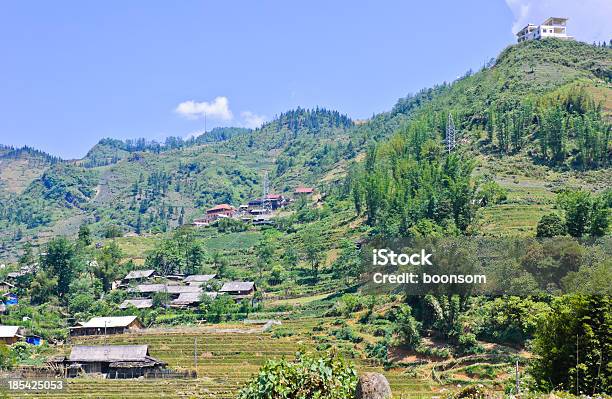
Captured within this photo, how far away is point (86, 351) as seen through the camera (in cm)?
3609

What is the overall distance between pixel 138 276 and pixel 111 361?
22.8 meters

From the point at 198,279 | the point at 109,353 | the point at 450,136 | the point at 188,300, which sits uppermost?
the point at 450,136

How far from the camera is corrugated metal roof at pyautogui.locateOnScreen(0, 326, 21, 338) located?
138ft

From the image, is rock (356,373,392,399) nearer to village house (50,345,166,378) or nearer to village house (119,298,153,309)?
village house (50,345,166,378)

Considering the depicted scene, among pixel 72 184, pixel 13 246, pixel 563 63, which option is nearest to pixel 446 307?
pixel 563 63

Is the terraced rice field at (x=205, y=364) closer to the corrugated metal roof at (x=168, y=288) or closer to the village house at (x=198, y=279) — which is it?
the corrugated metal roof at (x=168, y=288)

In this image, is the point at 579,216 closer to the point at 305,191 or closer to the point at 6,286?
the point at 6,286

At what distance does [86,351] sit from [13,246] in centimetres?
8500

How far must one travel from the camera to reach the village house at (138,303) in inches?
1929

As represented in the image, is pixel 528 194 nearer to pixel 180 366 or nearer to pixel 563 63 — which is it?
pixel 180 366

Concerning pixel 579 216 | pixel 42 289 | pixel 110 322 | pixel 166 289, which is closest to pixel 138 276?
pixel 166 289

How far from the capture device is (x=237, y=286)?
168 ft

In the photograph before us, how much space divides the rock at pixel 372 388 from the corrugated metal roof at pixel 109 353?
2814 cm

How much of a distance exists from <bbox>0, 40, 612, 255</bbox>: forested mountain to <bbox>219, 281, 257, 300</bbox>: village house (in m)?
11.1
